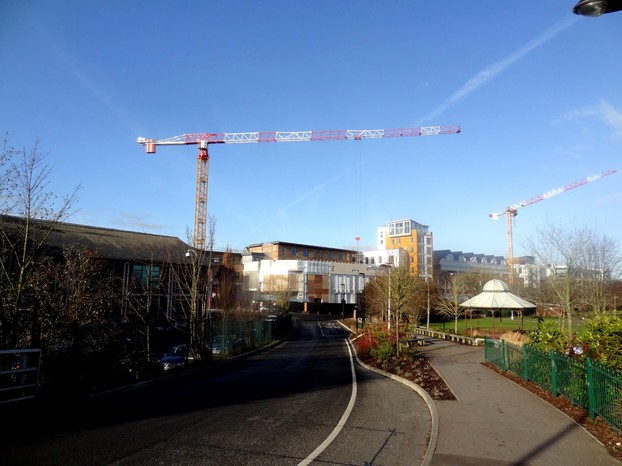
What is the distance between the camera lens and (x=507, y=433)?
8266 mm

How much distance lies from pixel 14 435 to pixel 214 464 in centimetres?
362

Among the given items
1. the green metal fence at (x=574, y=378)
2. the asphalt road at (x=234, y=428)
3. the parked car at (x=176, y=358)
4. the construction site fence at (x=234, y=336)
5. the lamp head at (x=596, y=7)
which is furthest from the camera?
the construction site fence at (x=234, y=336)

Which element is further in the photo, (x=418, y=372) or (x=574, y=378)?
(x=418, y=372)

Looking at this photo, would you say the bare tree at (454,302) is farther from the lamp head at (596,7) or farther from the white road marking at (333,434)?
the lamp head at (596,7)

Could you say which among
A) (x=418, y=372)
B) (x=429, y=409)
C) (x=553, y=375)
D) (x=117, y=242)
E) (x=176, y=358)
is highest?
(x=117, y=242)

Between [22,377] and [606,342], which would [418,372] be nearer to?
[606,342]

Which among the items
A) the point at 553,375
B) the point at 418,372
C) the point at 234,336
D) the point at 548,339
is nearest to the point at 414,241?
the point at 234,336

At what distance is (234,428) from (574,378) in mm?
7327

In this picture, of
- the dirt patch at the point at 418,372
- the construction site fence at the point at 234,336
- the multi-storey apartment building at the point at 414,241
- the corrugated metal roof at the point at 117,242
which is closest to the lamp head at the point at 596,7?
the dirt patch at the point at 418,372

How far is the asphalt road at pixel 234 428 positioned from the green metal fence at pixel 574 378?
3.19 m

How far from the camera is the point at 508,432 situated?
8336 mm

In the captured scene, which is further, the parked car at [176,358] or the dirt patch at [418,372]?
the parked car at [176,358]

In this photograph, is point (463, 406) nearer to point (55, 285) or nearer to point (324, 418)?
point (324, 418)

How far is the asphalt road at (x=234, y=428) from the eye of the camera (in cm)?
666
